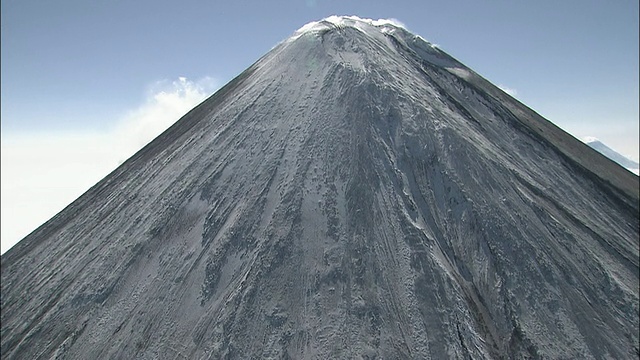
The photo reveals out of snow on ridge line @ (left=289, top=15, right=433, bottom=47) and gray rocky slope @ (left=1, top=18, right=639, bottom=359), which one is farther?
snow on ridge line @ (left=289, top=15, right=433, bottom=47)

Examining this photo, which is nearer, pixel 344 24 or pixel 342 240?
pixel 342 240

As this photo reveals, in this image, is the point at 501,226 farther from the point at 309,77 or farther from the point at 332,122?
the point at 309,77

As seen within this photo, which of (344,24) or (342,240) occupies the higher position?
(344,24)

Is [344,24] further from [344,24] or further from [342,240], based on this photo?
[342,240]

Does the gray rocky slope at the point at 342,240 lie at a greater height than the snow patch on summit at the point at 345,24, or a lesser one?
lesser

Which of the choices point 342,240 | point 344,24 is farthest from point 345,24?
point 342,240

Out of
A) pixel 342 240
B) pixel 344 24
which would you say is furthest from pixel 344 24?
pixel 342 240

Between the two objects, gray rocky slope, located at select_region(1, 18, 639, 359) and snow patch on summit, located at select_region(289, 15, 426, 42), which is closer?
gray rocky slope, located at select_region(1, 18, 639, 359)

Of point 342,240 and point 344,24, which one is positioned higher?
point 344,24

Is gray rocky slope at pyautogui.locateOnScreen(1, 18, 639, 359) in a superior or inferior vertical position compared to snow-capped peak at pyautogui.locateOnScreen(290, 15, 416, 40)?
inferior
